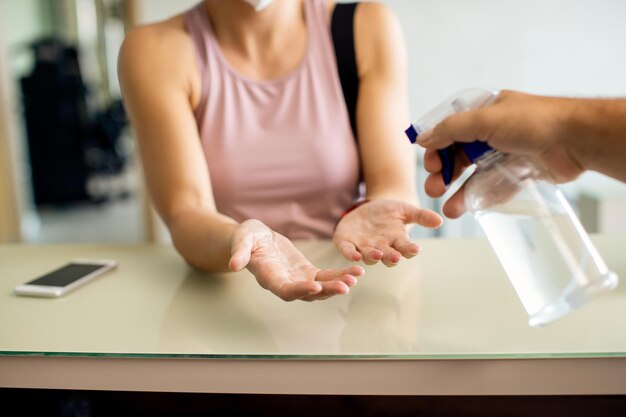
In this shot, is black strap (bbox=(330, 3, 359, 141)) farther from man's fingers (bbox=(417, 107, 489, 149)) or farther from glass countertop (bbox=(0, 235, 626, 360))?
man's fingers (bbox=(417, 107, 489, 149))

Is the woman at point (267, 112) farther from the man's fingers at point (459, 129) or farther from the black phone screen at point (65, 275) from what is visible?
the man's fingers at point (459, 129)

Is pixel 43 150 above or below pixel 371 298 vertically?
below

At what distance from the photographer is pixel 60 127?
4809 millimetres

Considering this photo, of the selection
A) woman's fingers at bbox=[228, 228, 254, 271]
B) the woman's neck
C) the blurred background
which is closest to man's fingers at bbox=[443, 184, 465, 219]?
woman's fingers at bbox=[228, 228, 254, 271]

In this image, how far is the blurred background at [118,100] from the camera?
2705mm

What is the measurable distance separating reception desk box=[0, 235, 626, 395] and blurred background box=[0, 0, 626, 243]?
1.16m

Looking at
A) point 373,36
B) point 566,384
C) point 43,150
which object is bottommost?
point 43,150

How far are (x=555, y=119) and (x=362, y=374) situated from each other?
324mm

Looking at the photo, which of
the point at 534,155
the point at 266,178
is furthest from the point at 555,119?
the point at 266,178

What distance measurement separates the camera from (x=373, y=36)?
119 centimetres

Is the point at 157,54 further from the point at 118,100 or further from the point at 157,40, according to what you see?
the point at 118,100

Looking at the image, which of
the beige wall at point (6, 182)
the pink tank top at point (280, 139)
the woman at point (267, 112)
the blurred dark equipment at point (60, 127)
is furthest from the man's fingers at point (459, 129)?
the blurred dark equipment at point (60, 127)

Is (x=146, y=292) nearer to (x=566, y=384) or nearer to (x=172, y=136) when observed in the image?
(x=172, y=136)

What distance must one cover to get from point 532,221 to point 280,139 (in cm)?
61
